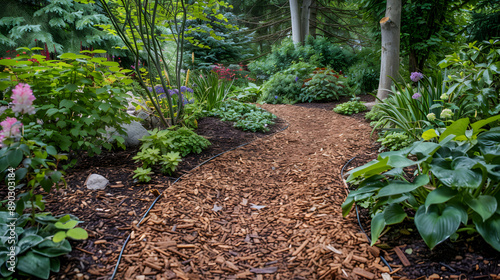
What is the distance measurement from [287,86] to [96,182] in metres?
5.57

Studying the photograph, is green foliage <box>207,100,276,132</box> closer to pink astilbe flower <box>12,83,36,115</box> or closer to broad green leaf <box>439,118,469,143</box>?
broad green leaf <box>439,118,469,143</box>

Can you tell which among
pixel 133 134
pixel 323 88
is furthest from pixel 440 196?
pixel 323 88

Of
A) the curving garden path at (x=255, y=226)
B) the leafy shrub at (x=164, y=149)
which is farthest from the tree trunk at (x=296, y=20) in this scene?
the leafy shrub at (x=164, y=149)

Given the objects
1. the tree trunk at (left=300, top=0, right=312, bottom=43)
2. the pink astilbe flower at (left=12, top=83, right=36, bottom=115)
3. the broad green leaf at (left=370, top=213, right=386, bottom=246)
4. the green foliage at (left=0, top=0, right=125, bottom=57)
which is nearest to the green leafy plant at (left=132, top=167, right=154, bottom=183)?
the pink astilbe flower at (left=12, top=83, right=36, bottom=115)

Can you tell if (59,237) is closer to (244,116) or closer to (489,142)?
(489,142)

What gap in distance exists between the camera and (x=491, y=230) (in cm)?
128

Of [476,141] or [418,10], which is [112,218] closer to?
[476,141]

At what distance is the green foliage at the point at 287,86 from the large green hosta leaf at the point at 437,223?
536 cm

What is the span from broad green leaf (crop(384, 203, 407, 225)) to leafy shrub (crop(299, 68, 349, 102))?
16.1 feet

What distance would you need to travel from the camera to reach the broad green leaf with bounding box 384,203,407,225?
149 cm

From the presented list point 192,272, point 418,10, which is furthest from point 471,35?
point 192,272

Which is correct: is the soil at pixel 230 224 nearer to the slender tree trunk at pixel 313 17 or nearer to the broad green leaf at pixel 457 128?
the broad green leaf at pixel 457 128

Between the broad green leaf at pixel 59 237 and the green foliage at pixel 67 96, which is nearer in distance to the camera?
the broad green leaf at pixel 59 237

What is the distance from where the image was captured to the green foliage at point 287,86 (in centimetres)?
673
